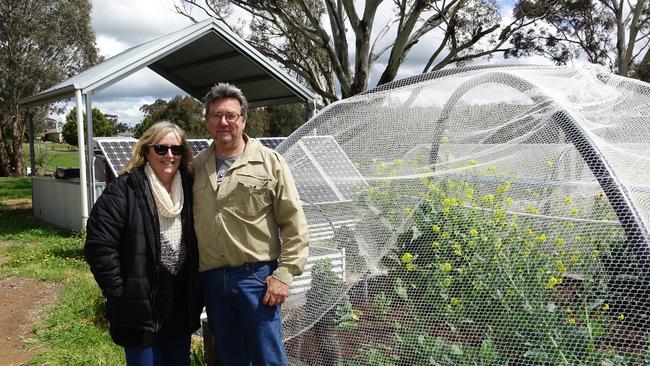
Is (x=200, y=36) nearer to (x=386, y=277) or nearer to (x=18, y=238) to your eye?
(x=18, y=238)

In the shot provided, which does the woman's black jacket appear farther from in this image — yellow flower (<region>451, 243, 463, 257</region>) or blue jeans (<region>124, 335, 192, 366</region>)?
yellow flower (<region>451, 243, 463, 257</region>)

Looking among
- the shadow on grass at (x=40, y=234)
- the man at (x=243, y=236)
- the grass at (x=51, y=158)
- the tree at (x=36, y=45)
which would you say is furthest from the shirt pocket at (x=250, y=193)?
the grass at (x=51, y=158)

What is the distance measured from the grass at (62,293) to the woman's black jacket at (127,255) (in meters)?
1.24

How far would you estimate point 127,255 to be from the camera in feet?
8.20

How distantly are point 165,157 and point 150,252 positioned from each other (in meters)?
0.46

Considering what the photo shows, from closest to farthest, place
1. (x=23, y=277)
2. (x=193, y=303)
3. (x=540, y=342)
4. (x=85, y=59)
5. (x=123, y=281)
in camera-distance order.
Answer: (x=540, y=342) < (x=123, y=281) < (x=193, y=303) < (x=23, y=277) < (x=85, y=59)

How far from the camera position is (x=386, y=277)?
2.69m

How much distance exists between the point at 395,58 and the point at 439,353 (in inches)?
702

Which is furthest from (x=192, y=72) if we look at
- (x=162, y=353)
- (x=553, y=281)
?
(x=553, y=281)

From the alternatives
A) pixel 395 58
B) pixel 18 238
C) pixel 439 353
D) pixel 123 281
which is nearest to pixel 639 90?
pixel 439 353

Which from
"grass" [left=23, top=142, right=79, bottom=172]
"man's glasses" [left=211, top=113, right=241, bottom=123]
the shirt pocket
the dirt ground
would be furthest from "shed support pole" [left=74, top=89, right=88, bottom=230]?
"grass" [left=23, top=142, right=79, bottom=172]

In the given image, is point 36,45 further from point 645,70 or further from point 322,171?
point 645,70

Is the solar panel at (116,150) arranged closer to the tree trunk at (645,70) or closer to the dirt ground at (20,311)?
the dirt ground at (20,311)

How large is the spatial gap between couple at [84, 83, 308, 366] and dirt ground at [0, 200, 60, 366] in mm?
2575
